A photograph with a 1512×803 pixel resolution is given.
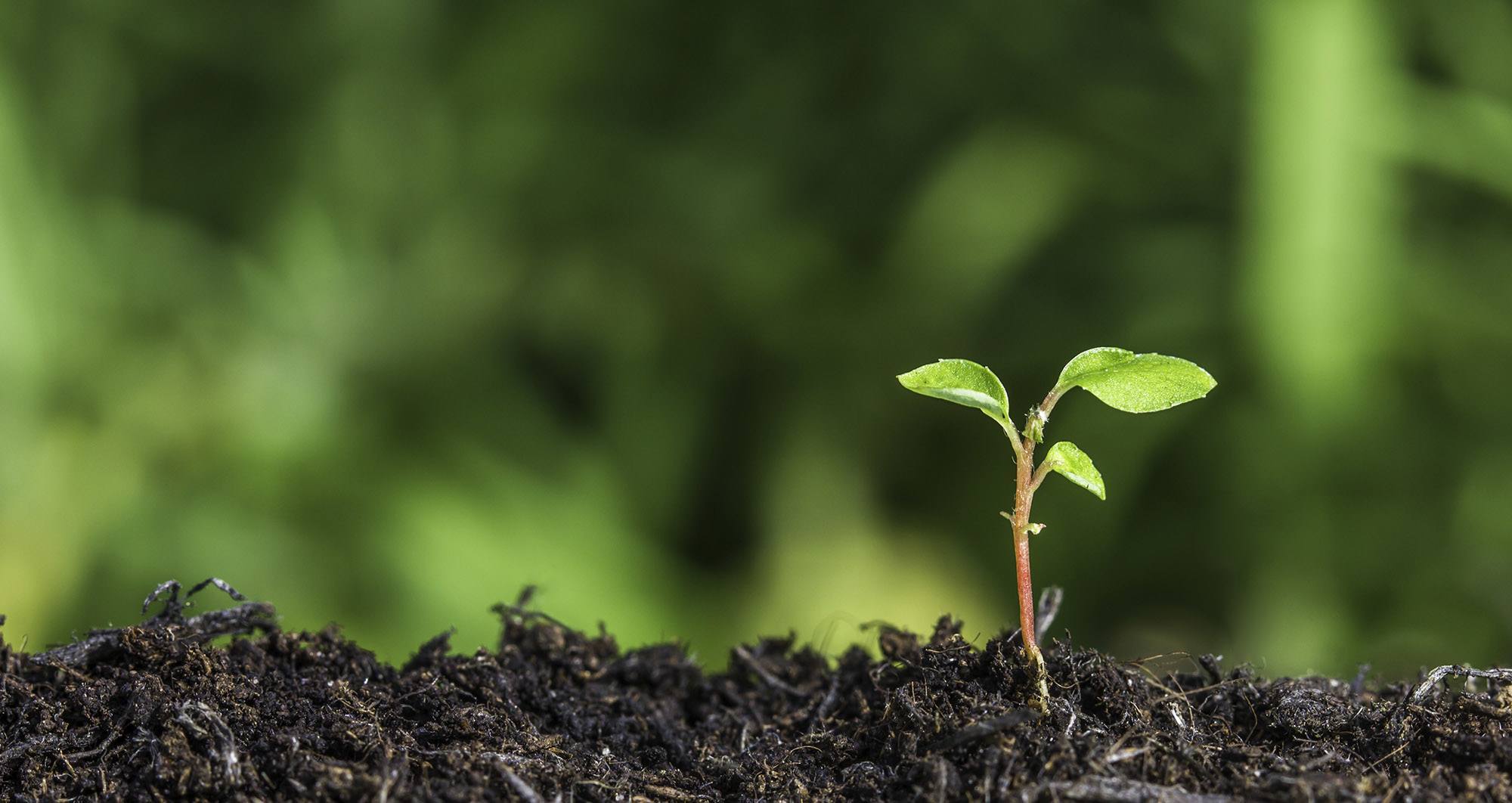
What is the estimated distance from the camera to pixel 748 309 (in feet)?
6.97

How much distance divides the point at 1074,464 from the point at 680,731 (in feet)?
1.00

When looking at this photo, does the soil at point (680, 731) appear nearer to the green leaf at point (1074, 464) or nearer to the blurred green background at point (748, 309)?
the green leaf at point (1074, 464)

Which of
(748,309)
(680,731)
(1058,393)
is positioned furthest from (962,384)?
(748,309)

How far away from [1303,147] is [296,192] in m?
1.52

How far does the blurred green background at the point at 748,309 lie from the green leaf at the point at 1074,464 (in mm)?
1078

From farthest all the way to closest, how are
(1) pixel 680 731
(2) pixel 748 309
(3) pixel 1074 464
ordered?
(2) pixel 748 309, (1) pixel 680 731, (3) pixel 1074 464

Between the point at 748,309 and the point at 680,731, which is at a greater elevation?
the point at 748,309

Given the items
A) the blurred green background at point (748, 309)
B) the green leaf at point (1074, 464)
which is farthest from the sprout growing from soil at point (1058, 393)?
the blurred green background at point (748, 309)

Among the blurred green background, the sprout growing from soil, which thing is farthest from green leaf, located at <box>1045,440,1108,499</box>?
the blurred green background

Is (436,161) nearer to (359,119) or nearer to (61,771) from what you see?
(359,119)

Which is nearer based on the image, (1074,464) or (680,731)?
(1074,464)

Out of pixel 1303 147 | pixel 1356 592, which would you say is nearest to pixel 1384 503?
pixel 1356 592

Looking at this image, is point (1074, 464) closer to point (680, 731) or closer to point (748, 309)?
point (680, 731)

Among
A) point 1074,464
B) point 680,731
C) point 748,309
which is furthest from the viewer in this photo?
point 748,309
